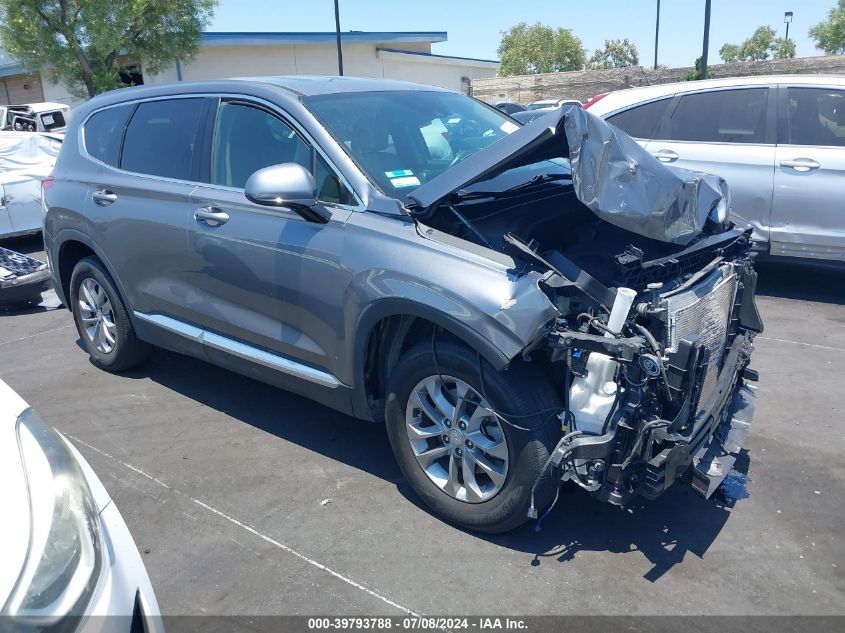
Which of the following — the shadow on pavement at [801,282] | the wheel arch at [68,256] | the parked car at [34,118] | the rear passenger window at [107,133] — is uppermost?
the rear passenger window at [107,133]

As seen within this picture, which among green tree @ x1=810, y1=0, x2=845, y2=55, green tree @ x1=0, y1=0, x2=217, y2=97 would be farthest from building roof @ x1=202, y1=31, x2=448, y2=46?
green tree @ x1=810, y1=0, x2=845, y2=55

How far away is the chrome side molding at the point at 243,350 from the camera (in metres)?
3.78

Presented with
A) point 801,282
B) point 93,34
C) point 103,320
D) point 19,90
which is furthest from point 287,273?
point 19,90

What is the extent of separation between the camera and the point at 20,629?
1.62 metres

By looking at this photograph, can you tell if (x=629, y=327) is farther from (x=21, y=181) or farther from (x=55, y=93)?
(x=55, y=93)

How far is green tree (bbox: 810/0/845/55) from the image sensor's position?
5559 centimetres

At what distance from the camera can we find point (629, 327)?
113 inches

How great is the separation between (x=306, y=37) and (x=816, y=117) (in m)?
26.8

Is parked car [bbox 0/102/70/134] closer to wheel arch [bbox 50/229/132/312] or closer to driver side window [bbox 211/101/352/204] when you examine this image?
wheel arch [bbox 50/229/132/312]

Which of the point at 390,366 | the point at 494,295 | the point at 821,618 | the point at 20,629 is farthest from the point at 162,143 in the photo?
the point at 821,618

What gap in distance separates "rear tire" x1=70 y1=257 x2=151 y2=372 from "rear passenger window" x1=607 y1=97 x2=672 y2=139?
4.77m

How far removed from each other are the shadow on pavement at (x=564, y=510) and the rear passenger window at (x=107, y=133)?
182cm

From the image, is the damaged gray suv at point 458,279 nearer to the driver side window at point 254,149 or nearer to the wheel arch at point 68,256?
the driver side window at point 254,149

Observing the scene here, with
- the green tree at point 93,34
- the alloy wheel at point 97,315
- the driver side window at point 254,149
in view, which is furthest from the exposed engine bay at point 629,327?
the green tree at point 93,34
